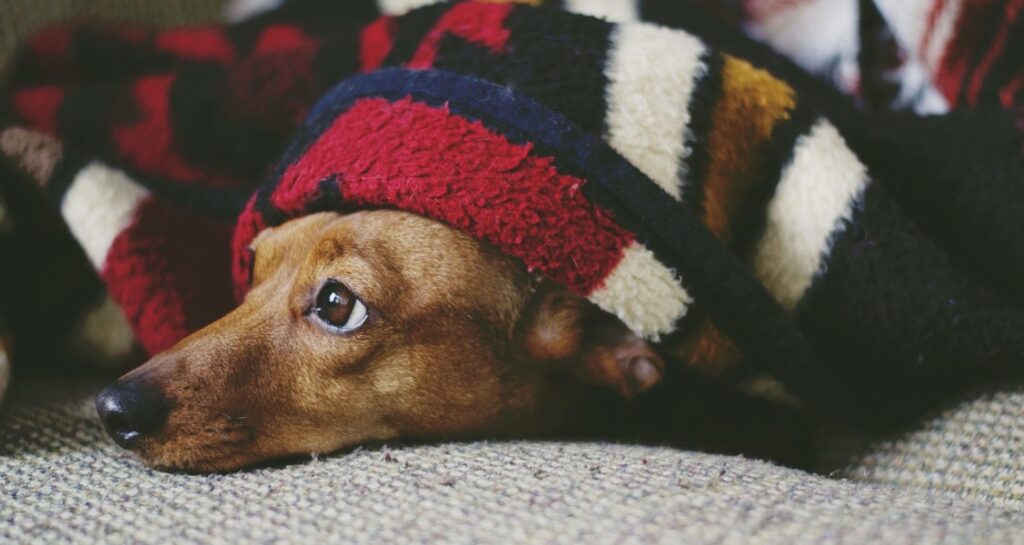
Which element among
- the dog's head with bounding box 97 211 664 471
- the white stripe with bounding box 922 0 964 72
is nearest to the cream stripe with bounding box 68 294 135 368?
the dog's head with bounding box 97 211 664 471

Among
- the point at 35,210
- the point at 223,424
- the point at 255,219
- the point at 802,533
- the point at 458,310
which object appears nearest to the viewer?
the point at 802,533

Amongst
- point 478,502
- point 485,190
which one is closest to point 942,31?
point 485,190

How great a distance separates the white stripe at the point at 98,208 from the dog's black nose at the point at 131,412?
39cm

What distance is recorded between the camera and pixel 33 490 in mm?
901

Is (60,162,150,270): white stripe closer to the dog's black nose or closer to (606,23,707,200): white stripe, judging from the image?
the dog's black nose

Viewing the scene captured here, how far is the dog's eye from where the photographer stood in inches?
→ 42.6

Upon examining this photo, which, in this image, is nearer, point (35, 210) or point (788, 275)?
point (788, 275)

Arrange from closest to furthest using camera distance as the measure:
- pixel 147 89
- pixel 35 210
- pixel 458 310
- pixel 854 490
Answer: pixel 854 490
pixel 458 310
pixel 35 210
pixel 147 89

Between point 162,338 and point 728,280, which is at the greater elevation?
point 728,280

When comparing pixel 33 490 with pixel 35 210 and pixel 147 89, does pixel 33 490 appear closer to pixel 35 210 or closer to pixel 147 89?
pixel 35 210

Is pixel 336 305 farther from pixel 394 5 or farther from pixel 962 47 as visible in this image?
pixel 962 47

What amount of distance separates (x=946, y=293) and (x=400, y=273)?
65 centimetres

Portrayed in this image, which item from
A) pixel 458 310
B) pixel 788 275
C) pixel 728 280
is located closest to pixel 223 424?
pixel 458 310

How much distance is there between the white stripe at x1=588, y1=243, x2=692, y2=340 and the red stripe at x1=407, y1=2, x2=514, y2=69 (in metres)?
0.35
